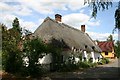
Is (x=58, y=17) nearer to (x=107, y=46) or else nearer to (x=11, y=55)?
(x=11, y=55)

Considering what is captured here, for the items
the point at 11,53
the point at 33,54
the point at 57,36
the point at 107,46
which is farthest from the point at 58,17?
the point at 107,46

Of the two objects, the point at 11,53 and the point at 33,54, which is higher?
the point at 11,53

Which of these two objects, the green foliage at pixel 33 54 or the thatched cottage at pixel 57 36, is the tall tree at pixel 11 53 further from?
the thatched cottage at pixel 57 36

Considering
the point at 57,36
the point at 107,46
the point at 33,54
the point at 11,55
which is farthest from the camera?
the point at 107,46

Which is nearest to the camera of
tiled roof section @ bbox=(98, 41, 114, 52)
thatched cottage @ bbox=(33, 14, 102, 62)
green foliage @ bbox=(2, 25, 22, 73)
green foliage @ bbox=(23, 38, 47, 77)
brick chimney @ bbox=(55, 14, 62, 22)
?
green foliage @ bbox=(23, 38, 47, 77)

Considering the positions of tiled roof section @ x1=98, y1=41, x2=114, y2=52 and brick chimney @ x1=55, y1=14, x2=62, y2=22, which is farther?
tiled roof section @ x1=98, y1=41, x2=114, y2=52

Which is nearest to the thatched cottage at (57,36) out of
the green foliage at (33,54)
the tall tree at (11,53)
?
the tall tree at (11,53)

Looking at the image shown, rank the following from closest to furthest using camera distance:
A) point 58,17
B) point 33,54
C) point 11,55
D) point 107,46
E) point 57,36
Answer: point 33,54 → point 11,55 → point 57,36 → point 58,17 → point 107,46

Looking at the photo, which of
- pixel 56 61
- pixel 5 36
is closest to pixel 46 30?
pixel 56 61

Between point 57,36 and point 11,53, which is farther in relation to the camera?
point 57,36

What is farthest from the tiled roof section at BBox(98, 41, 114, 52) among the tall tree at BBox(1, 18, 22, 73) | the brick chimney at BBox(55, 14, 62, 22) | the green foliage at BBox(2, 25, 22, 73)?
the green foliage at BBox(2, 25, 22, 73)

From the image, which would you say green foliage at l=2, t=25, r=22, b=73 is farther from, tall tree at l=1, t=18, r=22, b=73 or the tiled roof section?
the tiled roof section

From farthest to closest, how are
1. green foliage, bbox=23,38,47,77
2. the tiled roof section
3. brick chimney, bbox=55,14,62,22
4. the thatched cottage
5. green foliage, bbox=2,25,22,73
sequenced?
1. the tiled roof section
2. brick chimney, bbox=55,14,62,22
3. the thatched cottage
4. green foliage, bbox=2,25,22,73
5. green foliage, bbox=23,38,47,77

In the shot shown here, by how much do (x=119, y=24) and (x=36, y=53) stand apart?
28.4ft
